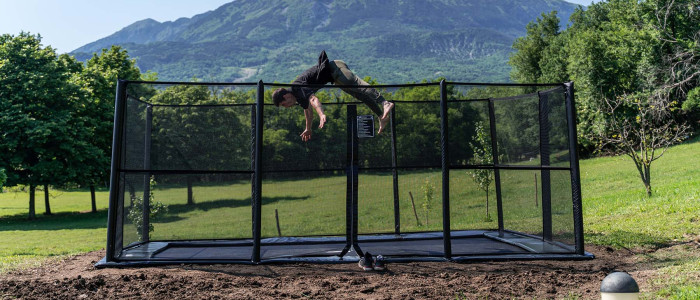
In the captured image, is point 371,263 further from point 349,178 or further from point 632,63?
point 632,63

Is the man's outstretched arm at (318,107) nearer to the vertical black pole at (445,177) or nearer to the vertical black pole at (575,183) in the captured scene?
the vertical black pole at (445,177)

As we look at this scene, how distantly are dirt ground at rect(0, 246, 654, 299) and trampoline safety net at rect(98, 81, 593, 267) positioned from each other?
0.75 feet

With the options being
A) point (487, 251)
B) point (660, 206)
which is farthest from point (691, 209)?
point (487, 251)

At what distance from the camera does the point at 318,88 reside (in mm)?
5395

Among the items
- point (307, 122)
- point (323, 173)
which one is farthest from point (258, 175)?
point (323, 173)

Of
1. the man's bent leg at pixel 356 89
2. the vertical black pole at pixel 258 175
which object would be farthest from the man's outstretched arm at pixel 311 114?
the vertical black pole at pixel 258 175

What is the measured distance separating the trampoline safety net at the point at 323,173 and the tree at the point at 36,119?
14.0m

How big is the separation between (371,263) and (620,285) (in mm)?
2903

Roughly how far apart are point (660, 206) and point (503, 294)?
7.01m

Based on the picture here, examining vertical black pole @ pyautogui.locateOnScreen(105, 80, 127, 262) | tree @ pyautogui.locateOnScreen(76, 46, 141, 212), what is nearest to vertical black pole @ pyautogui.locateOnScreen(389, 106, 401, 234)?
A: vertical black pole @ pyautogui.locateOnScreen(105, 80, 127, 262)

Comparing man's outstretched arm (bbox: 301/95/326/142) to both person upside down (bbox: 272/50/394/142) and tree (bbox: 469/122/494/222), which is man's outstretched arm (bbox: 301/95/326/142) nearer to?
person upside down (bbox: 272/50/394/142)

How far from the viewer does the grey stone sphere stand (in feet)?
7.80

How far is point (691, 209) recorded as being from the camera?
8.37m

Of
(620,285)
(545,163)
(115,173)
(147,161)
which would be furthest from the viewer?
(147,161)
